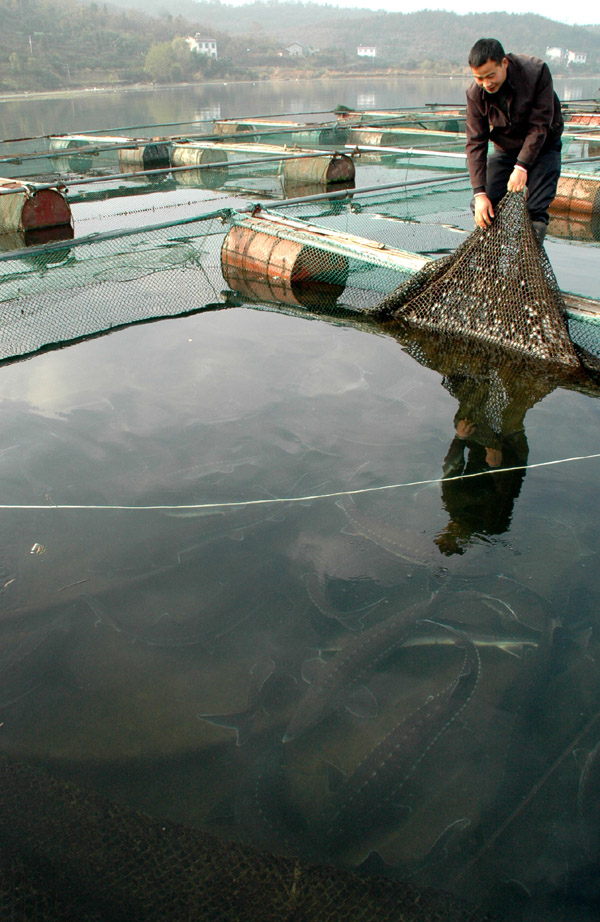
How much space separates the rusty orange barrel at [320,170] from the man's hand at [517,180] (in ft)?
24.1

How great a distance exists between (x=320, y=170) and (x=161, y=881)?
11.5 meters

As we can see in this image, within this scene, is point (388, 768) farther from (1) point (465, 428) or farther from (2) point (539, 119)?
(2) point (539, 119)

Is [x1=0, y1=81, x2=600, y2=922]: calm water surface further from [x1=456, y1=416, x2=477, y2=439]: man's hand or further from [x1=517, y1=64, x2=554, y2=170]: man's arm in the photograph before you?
[x1=517, y1=64, x2=554, y2=170]: man's arm

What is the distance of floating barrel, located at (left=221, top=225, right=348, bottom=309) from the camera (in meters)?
6.34

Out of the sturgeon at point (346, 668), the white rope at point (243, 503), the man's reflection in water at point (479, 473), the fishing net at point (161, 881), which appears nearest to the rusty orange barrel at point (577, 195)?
the man's reflection in water at point (479, 473)

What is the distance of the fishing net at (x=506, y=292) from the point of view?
4.70 m

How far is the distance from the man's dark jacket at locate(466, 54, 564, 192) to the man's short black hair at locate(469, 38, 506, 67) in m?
0.14

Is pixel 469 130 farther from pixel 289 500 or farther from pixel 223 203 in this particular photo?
pixel 223 203

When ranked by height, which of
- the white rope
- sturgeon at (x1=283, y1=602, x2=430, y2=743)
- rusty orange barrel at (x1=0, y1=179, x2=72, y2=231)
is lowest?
sturgeon at (x1=283, y1=602, x2=430, y2=743)

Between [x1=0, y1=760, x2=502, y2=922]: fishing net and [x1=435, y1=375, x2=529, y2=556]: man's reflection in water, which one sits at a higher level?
[x1=435, y1=375, x2=529, y2=556]: man's reflection in water

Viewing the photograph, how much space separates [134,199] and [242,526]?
966cm

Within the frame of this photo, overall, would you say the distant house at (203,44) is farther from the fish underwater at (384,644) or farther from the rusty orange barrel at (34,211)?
the fish underwater at (384,644)

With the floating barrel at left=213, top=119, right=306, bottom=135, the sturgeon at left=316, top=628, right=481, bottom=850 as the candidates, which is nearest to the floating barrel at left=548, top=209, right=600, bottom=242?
the sturgeon at left=316, top=628, right=481, bottom=850

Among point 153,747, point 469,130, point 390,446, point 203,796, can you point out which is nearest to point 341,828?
point 203,796
